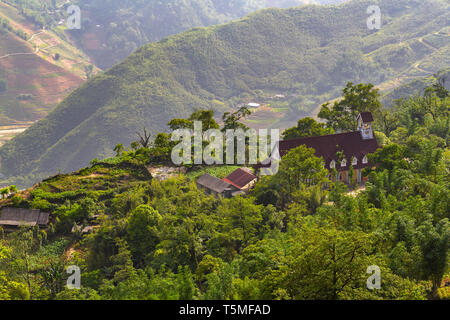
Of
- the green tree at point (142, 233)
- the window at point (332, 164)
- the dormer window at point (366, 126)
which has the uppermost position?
the dormer window at point (366, 126)

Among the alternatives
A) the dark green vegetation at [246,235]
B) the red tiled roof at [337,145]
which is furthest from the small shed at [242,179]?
the red tiled roof at [337,145]

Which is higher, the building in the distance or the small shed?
the building in the distance

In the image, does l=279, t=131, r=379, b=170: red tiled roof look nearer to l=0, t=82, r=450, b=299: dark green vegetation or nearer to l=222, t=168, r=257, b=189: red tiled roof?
l=222, t=168, r=257, b=189: red tiled roof

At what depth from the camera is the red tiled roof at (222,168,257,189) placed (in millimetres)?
42906

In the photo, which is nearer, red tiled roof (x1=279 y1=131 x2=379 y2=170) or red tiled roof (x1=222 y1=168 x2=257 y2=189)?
red tiled roof (x1=222 y1=168 x2=257 y2=189)

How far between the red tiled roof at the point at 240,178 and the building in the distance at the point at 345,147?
3.01m

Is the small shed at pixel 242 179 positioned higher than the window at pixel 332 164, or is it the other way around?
the window at pixel 332 164

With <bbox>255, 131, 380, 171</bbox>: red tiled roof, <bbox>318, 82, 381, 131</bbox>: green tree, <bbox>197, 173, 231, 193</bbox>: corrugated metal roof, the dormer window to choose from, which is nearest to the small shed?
<bbox>197, 173, 231, 193</bbox>: corrugated metal roof

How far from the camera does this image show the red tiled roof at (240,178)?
141ft

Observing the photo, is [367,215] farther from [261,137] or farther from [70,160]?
[70,160]

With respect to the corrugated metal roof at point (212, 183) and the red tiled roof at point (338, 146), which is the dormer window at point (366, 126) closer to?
the red tiled roof at point (338, 146)

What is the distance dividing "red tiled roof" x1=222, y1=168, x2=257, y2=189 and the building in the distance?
3.01 meters

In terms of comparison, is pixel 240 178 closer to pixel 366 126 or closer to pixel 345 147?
pixel 345 147

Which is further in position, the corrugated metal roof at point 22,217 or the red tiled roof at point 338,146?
the red tiled roof at point 338,146
